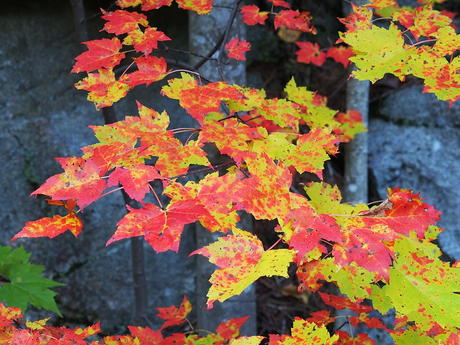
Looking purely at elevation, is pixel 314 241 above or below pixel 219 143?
below

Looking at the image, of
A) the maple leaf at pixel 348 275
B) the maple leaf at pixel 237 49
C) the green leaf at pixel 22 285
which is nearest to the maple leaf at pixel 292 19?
the maple leaf at pixel 237 49

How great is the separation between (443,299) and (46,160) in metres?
1.93

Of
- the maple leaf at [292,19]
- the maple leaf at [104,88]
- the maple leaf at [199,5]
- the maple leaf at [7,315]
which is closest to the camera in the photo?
the maple leaf at [7,315]

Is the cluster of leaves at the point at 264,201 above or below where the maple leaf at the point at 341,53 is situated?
below

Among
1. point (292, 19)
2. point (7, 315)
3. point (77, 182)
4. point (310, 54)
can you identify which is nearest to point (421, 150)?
point (310, 54)

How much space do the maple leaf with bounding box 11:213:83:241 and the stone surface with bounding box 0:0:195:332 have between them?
1256 millimetres

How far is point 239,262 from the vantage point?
1.02 meters

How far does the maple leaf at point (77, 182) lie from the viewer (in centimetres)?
104

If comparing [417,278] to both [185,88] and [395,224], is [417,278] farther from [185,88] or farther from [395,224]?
[185,88]

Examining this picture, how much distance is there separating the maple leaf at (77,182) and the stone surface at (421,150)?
5.90 feet

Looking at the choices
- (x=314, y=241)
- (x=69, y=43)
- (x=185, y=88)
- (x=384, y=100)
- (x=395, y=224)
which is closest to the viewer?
(x=314, y=241)

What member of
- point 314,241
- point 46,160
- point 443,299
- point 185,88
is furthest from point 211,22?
point 443,299

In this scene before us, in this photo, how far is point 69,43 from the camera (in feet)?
7.33

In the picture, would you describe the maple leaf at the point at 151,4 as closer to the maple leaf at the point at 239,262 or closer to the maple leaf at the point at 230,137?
the maple leaf at the point at 230,137
